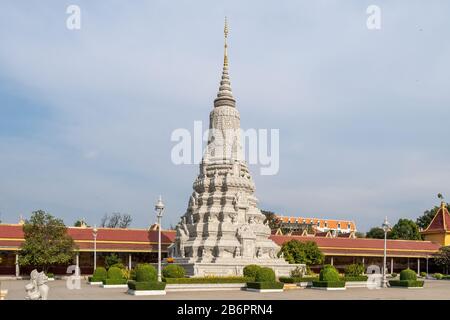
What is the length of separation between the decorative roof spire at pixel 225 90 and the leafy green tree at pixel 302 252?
14932mm

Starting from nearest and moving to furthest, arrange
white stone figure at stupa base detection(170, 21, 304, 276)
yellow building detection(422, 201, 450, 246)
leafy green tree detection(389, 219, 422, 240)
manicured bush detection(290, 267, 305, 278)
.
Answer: manicured bush detection(290, 267, 305, 278) → white stone figure at stupa base detection(170, 21, 304, 276) → yellow building detection(422, 201, 450, 246) → leafy green tree detection(389, 219, 422, 240)

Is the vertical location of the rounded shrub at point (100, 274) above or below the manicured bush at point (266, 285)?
below

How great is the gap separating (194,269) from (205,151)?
1371 cm

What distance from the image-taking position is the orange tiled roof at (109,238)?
5238 centimetres

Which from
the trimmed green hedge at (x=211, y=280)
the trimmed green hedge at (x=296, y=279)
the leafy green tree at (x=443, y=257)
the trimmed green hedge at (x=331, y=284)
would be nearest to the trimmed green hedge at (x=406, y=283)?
the trimmed green hedge at (x=331, y=284)

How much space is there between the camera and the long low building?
52906 mm

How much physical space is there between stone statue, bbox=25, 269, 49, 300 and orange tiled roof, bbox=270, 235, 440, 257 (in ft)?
147

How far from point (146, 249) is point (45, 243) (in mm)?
10637

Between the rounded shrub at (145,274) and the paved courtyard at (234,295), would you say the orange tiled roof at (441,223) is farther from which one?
the rounded shrub at (145,274)

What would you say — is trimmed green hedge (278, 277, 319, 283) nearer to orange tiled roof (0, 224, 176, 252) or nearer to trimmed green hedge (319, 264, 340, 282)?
trimmed green hedge (319, 264, 340, 282)

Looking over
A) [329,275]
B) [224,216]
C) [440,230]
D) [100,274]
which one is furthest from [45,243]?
[440,230]

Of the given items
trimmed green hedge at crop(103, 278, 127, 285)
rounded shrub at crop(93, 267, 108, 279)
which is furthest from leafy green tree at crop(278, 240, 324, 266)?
trimmed green hedge at crop(103, 278, 127, 285)

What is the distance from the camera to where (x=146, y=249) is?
55.1 metres

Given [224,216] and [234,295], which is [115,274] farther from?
[224,216]
